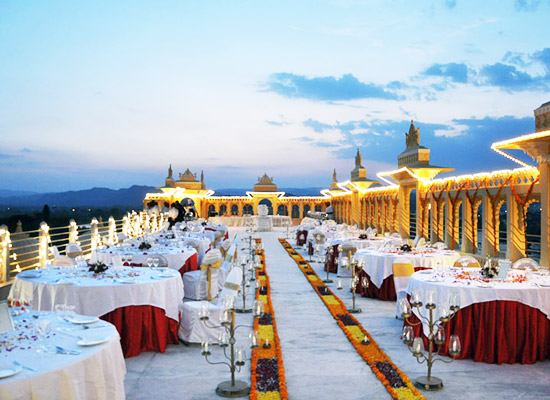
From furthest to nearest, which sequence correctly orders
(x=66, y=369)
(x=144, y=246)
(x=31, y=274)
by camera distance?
(x=144, y=246) < (x=31, y=274) < (x=66, y=369)

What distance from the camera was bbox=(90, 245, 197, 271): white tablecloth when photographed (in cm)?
909

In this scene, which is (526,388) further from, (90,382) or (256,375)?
(90,382)

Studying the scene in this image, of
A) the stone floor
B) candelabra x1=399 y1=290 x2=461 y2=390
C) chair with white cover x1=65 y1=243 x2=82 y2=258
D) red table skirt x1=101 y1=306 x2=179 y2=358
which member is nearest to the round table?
the stone floor

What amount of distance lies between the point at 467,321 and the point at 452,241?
862 centimetres

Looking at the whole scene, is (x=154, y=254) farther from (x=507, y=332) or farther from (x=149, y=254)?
(x=507, y=332)

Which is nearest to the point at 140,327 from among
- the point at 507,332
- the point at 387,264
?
the point at 507,332

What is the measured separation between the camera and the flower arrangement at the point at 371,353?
4770 mm

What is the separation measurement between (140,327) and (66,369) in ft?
9.94

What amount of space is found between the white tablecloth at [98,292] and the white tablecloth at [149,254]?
2.59 m

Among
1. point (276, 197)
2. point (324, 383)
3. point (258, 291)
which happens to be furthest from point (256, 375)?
point (276, 197)

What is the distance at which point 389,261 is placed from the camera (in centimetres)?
951

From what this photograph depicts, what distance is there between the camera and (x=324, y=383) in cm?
502

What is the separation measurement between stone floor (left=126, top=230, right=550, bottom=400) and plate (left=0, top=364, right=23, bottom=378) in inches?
75.7

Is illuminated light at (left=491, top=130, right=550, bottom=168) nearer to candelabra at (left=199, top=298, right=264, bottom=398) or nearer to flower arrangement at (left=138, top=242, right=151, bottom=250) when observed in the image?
candelabra at (left=199, top=298, right=264, bottom=398)
